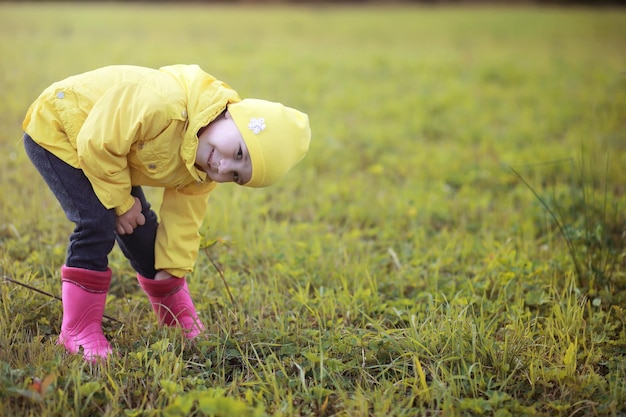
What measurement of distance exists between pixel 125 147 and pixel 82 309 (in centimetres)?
64

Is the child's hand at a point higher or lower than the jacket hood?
lower

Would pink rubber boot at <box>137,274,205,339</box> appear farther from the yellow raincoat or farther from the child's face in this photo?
the child's face

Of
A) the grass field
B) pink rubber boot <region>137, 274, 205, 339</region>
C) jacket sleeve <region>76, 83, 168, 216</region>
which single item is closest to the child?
jacket sleeve <region>76, 83, 168, 216</region>

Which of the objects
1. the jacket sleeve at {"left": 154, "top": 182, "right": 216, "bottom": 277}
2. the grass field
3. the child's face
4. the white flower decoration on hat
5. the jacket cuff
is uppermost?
the white flower decoration on hat

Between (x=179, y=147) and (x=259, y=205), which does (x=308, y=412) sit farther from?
(x=259, y=205)

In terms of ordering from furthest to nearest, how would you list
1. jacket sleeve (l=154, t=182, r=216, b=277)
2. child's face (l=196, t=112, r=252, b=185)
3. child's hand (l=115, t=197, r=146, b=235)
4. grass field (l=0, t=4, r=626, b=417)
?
jacket sleeve (l=154, t=182, r=216, b=277), child's hand (l=115, t=197, r=146, b=235), child's face (l=196, t=112, r=252, b=185), grass field (l=0, t=4, r=626, b=417)

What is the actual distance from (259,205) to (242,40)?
757 centimetres

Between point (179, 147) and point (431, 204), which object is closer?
point (179, 147)

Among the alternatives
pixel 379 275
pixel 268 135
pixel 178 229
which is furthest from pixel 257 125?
pixel 379 275

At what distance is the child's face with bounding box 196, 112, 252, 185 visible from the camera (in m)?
2.25

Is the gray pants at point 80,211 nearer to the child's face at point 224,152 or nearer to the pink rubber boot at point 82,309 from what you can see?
the pink rubber boot at point 82,309

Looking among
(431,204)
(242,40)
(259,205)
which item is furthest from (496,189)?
(242,40)

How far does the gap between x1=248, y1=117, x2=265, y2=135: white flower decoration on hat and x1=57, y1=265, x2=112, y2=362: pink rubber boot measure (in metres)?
0.80

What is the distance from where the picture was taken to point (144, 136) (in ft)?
7.38
